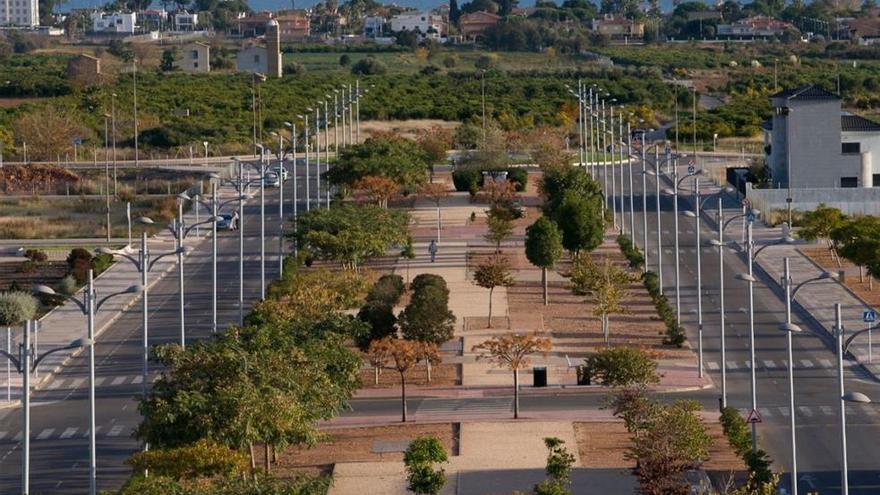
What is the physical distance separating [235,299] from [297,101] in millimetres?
82661

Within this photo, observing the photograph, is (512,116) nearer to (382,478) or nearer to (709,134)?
(709,134)

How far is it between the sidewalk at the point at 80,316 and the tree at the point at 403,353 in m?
8.33

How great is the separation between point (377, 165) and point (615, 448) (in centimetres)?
4953

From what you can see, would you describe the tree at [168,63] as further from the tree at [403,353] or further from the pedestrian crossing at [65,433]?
the pedestrian crossing at [65,433]

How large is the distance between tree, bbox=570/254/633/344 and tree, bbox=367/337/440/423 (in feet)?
26.9

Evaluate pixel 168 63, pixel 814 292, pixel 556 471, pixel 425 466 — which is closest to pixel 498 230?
pixel 814 292

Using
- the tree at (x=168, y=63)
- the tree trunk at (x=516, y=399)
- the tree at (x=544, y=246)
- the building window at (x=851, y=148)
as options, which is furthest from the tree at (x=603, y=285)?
the tree at (x=168, y=63)

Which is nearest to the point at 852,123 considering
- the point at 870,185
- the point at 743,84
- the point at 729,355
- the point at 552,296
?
the point at 870,185

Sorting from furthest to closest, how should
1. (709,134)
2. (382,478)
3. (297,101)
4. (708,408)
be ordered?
(297,101) → (709,134) → (708,408) → (382,478)

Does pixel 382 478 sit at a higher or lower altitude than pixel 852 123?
lower

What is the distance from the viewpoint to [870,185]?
98688mm

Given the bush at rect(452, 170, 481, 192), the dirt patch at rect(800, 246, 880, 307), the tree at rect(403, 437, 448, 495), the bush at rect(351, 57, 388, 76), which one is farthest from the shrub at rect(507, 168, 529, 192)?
the bush at rect(351, 57, 388, 76)

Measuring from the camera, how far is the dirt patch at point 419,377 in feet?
180

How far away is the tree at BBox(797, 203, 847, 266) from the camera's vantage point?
77.6m
